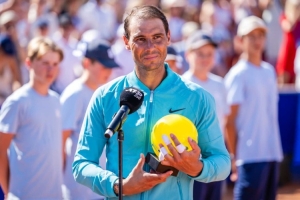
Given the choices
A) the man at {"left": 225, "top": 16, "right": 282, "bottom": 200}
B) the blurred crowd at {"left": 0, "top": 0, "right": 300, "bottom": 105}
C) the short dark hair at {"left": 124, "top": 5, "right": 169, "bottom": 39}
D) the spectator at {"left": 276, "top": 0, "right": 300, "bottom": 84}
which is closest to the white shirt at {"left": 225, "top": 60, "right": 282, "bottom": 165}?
the man at {"left": 225, "top": 16, "right": 282, "bottom": 200}

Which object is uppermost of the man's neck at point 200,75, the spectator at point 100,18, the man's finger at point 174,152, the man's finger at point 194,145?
the spectator at point 100,18

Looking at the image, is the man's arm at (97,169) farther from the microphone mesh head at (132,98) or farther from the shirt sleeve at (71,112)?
the shirt sleeve at (71,112)

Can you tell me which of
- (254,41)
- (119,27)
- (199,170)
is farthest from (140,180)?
(119,27)

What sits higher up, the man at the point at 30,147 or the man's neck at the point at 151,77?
the man's neck at the point at 151,77

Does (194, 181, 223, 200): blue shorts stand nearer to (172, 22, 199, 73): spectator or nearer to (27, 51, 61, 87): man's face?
(27, 51, 61, 87): man's face

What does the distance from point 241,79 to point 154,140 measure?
14.2 ft

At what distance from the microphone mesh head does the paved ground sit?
7447mm

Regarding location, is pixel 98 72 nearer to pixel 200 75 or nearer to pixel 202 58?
pixel 200 75

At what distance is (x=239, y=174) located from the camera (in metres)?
8.59

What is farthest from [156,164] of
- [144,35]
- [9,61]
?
[9,61]

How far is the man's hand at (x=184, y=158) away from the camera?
420 cm

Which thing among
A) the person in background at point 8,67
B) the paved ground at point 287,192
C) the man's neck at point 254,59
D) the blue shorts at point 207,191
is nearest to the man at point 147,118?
the blue shorts at point 207,191

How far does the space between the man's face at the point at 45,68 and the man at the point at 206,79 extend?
1789mm

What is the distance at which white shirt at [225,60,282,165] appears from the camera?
27.9ft
